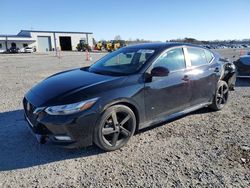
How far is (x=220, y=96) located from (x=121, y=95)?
307 centimetres

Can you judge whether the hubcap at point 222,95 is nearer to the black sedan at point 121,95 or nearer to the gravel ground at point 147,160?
the black sedan at point 121,95

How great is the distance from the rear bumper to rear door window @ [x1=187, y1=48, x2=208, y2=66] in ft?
8.42

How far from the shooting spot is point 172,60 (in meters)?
4.64

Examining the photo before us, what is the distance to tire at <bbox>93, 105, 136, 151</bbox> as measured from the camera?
3618 mm

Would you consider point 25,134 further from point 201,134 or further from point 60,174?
point 201,134

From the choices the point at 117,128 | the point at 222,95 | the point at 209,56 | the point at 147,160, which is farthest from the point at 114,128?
the point at 222,95

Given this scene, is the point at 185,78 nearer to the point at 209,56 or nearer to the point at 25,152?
the point at 209,56

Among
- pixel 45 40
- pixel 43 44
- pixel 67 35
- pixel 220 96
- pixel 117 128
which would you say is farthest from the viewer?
pixel 67 35

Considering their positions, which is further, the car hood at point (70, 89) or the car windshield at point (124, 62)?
the car windshield at point (124, 62)

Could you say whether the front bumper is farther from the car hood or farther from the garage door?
the garage door

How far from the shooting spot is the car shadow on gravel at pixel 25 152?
3521mm

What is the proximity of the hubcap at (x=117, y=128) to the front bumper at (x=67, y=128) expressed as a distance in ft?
0.94

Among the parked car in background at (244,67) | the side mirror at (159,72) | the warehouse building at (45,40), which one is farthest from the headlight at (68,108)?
the warehouse building at (45,40)

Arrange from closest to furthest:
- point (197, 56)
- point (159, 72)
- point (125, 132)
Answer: point (125, 132) → point (159, 72) → point (197, 56)
